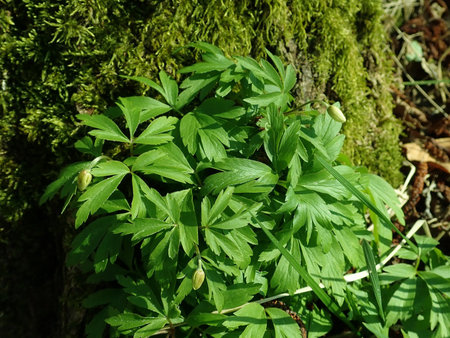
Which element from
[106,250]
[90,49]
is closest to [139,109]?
[90,49]

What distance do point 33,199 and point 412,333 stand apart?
233 cm

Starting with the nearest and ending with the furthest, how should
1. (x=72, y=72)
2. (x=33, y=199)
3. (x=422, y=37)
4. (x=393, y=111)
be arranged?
(x=72, y=72) < (x=33, y=199) < (x=393, y=111) < (x=422, y=37)

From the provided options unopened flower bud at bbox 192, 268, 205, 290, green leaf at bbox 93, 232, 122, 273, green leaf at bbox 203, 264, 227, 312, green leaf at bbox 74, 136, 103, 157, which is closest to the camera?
unopened flower bud at bbox 192, 268, 205, 290

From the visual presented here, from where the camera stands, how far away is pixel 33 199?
8.52ft

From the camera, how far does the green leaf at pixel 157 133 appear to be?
1946 mm

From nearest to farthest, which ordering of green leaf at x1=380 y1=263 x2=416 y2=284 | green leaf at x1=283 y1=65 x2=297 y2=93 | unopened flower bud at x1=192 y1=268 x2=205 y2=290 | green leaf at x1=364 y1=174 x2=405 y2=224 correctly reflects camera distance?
unopened flower bud at x1=192 y1=268 x2=205 y2=290, green leaf at x1=283 y1=65 x2=297 y2=93, green leaf at x1=380 y1=263 x2=416 y2=284, green leaf at x1=364 y1=174 x2=405 y2=224

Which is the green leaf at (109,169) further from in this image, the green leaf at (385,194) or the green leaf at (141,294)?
the green leaf at (385,194)

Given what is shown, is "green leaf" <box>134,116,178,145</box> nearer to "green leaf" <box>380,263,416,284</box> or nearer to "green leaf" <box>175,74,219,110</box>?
"green leaf" <box>175,74,219,110</box>

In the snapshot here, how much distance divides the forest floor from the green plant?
121cm

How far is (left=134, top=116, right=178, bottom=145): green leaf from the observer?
1946 mm

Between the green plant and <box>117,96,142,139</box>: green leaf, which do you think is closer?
the green plant

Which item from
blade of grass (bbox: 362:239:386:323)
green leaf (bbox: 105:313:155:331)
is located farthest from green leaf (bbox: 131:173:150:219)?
blade of grass (bbox: 362:239:386:323)

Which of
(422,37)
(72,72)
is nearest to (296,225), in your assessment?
(72,72)

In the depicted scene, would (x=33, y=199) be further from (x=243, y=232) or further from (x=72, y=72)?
(x=243, y=232)
